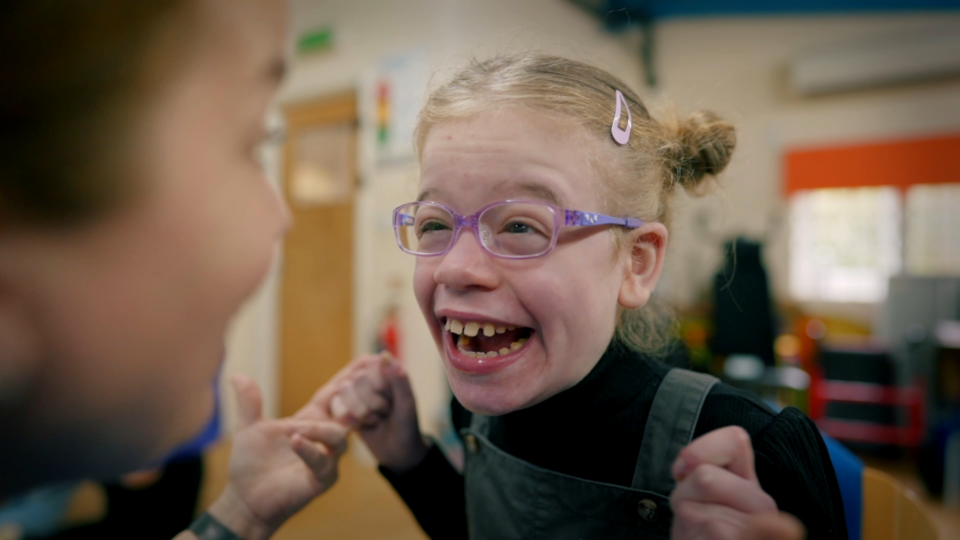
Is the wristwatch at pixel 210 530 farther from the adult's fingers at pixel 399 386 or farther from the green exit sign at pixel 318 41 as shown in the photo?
the green exit sign at pixel 318 41

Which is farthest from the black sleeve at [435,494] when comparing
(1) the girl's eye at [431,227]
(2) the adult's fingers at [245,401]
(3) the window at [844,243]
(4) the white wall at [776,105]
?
(3) the window at [844,243]

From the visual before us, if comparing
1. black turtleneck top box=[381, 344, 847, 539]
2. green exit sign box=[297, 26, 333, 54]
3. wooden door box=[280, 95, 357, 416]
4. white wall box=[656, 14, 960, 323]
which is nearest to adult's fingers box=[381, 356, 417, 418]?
black turtleneck top box=[381, 344, 847, 539]

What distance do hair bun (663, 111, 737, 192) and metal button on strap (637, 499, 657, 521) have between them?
352 millimetres

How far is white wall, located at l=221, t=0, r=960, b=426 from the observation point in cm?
73

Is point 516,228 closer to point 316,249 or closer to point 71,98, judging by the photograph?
point 71,98

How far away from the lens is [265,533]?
22.5 inches

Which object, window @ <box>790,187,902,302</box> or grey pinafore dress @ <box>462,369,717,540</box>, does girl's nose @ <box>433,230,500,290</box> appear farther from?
window @ <box>790,187,902,302</box>

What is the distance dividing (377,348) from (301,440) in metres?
1.54

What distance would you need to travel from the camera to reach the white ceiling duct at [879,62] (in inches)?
146

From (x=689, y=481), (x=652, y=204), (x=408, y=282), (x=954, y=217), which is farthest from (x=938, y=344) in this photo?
(x=689, y=481)

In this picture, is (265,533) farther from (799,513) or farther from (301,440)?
(799,513)

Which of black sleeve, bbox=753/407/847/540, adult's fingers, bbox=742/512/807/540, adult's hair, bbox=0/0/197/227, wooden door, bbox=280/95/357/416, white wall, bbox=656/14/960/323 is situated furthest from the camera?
white wall, bbox=656/14/960/323

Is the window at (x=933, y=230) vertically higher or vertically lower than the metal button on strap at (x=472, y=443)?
higher

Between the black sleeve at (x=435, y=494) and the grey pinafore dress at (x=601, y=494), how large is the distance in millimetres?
91
